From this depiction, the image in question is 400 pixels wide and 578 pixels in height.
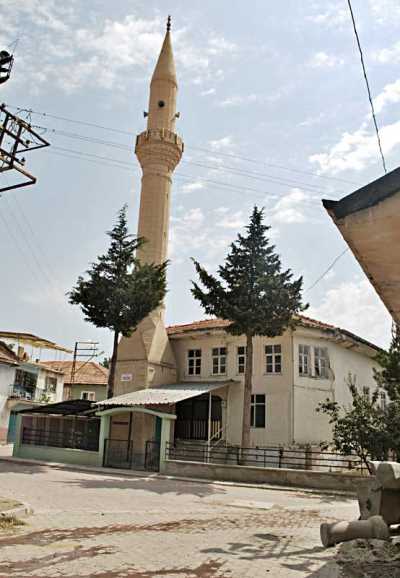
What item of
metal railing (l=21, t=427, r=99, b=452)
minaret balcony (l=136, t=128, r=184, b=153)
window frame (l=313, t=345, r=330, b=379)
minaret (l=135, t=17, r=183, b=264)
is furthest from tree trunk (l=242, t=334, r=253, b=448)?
minaret balcony (l=136, t=128, r=184, b=153)

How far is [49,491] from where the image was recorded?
13.7 meters

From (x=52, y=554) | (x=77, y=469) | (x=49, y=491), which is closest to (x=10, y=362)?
(x=77, y=469)

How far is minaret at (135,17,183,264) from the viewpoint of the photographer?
97.4 feet

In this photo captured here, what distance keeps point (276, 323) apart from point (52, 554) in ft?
51.2

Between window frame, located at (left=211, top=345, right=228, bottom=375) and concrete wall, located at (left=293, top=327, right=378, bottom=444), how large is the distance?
13.1ft

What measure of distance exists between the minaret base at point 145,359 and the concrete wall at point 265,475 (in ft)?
23.3

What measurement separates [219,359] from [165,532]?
18.5 m

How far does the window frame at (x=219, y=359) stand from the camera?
2698cm

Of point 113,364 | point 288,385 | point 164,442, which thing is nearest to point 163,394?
point 113,364

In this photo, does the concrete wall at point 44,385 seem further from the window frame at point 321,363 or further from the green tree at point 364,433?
the green tree at point 364,433

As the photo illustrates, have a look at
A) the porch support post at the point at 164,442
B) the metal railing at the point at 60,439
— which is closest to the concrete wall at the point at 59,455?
the metal railing at the point at 60,439

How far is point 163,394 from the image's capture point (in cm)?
2409

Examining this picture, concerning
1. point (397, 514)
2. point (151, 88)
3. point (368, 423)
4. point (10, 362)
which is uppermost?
point (151, 88)

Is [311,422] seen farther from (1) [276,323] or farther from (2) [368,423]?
(2) [368,423]
